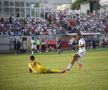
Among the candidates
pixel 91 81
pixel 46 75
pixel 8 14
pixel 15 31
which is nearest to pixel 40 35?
pixel 15 31

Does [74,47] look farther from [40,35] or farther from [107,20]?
[107,20]

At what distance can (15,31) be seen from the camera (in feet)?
188

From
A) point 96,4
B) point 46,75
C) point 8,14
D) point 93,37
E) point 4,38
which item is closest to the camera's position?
point 46,75

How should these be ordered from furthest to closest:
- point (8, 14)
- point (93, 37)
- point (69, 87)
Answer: point (8, 14) < point (93, 37) < point (69, 87)

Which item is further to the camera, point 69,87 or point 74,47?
point 74,47

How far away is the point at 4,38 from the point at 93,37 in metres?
10.7

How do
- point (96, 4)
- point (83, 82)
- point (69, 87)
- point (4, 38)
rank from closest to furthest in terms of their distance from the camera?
point (69, 87), point (83, 82), point (4, 38), point (96, 4)

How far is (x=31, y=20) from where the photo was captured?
204 ft

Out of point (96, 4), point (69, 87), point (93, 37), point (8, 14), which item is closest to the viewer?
point (69, 87)

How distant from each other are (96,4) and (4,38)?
41.6 metres

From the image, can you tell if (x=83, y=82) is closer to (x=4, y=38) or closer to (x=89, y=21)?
(x=4, y=38)

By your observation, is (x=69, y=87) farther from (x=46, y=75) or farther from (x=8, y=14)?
(x=8, y=14)

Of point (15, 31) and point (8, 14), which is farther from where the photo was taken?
point (8, 14)

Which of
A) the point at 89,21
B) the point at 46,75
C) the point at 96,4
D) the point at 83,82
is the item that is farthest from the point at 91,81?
the point at 96,4
